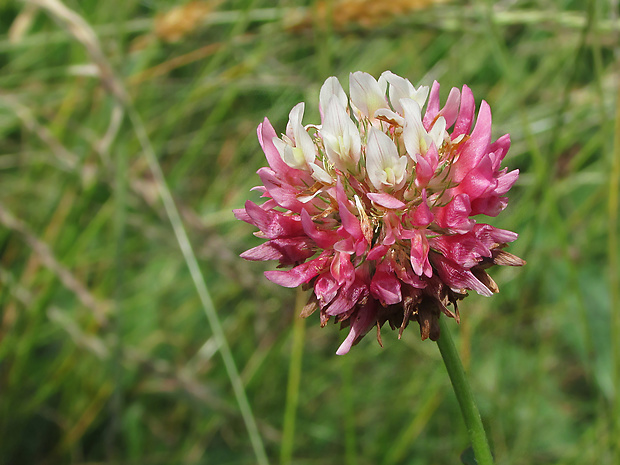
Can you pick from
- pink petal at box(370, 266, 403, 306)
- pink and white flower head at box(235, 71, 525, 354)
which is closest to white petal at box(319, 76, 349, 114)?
pink and white flower head at box(235, 71, 525, 354)

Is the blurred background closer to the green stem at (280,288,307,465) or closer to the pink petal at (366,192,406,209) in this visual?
the green stem at (280,288,307,465)

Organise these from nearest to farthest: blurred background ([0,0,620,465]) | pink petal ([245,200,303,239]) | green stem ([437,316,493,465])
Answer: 1. green stem ([437,316,493,465])
2. pink petal ([245,200,303,239])
3. blurred background ([0,0,620,465])

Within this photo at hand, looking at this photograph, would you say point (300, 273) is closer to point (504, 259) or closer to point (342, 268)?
point (342, 268)

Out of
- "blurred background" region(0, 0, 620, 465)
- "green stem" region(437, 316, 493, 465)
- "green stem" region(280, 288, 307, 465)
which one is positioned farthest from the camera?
"blurred background" region(0, 0, 620, 465)

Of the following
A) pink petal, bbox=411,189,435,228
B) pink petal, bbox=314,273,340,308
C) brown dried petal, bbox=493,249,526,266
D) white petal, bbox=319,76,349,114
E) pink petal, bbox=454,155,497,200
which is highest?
white petal, bbox=319,76,349,114

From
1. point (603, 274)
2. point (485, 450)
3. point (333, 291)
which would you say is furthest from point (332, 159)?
point (603, 274)

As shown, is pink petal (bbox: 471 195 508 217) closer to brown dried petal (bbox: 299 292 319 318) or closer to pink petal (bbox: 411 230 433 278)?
pink petal (bbox: 411 230 433 278)

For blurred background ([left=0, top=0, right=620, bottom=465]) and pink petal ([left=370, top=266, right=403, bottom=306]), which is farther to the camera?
blurred background ([left=0, top=0, right=620, bottom=465])

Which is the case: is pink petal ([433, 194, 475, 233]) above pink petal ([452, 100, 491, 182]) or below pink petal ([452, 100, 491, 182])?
below

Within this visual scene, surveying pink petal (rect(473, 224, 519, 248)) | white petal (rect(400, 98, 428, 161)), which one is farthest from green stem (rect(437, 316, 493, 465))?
white petal (rect(400, 98, 428, 161))
